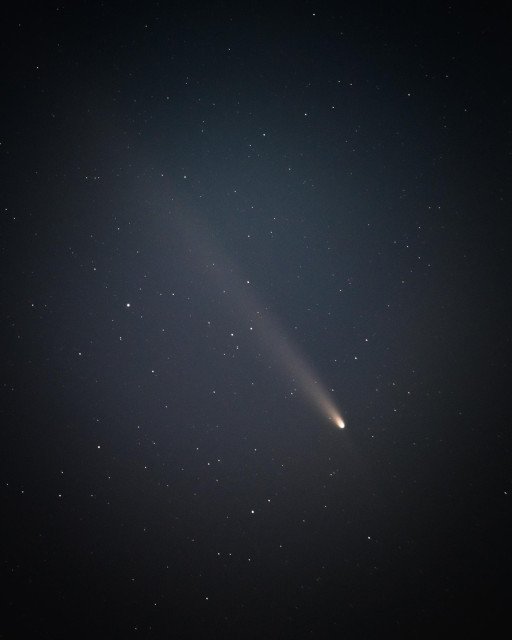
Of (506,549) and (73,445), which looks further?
(73,445)

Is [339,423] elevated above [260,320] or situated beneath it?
situated beneath

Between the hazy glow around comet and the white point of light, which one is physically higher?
the hazy glow around comet

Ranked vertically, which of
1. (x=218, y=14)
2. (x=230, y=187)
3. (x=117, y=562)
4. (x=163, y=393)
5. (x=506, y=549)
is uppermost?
(x=218, y=14)

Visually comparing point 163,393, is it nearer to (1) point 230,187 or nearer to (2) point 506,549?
(1) point 230,187

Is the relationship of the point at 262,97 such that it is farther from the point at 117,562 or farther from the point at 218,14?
the point at 117,562

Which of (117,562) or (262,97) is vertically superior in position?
(262,97)

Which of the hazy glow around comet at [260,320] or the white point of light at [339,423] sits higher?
the hazy glow around comet at [260,320]

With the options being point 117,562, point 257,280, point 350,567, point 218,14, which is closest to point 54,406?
point 117,562

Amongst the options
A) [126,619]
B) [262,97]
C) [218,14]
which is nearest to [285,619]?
[126,619]
